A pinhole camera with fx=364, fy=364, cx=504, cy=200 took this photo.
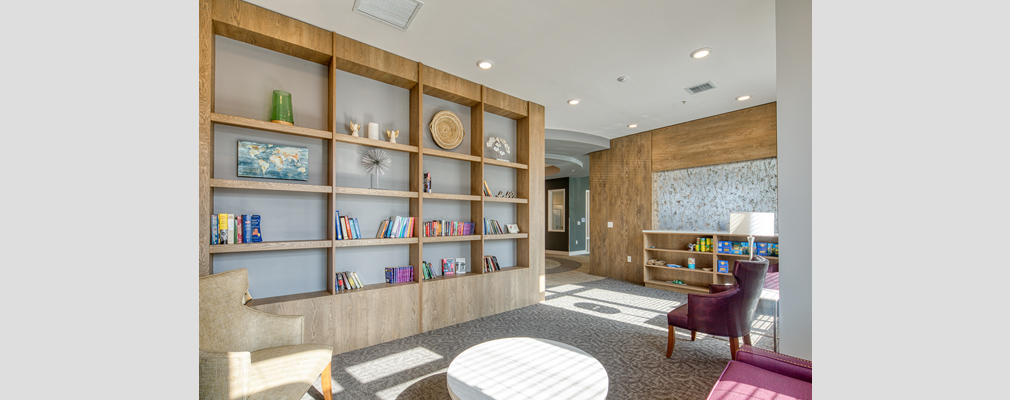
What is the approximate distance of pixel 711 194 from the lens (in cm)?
536

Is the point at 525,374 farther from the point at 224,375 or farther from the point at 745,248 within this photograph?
the point at 745,248

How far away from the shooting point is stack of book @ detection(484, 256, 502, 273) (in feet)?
13.7

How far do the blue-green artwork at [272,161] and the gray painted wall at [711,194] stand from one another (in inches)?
202

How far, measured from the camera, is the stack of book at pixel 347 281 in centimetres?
309

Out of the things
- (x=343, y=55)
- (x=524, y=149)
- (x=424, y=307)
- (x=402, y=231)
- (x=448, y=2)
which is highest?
(x=448, y=2)

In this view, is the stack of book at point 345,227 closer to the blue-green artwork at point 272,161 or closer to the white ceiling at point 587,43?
the blue-green artwork at point 272,161

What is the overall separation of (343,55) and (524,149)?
2.33 m

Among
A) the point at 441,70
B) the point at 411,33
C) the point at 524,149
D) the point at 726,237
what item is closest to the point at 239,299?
the point at 411,33

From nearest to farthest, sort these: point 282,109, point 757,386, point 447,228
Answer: point 757,386 → point 282,109 → point 447,228

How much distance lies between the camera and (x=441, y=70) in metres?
3.71

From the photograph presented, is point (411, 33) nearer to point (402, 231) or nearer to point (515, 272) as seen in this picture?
point (402, 231)

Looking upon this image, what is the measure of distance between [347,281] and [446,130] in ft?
5.92

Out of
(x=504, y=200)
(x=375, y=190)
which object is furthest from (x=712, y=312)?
(x=375, y=190)

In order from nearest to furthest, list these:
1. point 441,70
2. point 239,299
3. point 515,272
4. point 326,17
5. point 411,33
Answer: point 239,299 < point 326,17 < point 411,33 < point 441,70 < point 515,272
